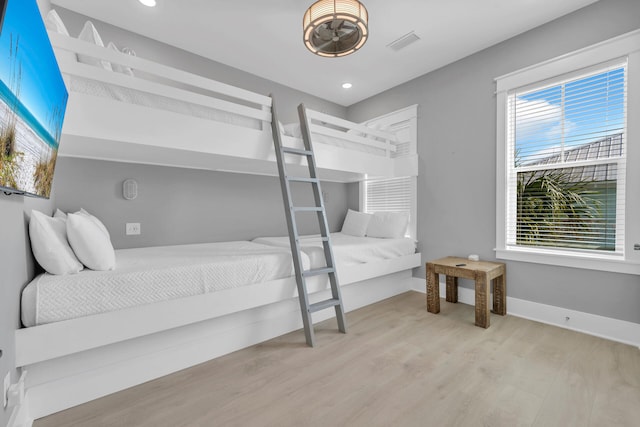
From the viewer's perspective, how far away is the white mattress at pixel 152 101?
1.65m

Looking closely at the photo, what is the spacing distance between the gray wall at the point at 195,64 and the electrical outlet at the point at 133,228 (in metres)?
1.56

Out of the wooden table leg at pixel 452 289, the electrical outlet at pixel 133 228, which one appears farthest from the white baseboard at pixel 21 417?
the wooden table leg at pixel 452 289

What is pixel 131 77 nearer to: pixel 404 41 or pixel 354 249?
pixel 354 249

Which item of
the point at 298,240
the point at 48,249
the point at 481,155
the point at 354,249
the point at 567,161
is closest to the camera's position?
the point at 48,249

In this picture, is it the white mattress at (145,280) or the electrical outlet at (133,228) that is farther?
the electrical outlet at (133,228)

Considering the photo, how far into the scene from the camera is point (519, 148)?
2.68 m

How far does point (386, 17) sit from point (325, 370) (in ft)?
9.06

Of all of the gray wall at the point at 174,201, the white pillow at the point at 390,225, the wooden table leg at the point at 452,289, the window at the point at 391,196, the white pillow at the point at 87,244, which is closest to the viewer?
the white pillow at the point at 87,244

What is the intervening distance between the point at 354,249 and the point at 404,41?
206 centimetres

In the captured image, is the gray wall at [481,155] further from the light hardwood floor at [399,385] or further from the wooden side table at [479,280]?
the light hardwood floor at [399,385]

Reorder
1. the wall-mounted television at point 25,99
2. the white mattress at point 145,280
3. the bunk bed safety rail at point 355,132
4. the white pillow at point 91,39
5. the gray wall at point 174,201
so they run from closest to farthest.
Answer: the wall-mounted television at point 25,99, the white mattress at point 145,280, the white pillow at point 91,39, the gray wall at point 174,201, the bunk bed safety rail at point 355,132

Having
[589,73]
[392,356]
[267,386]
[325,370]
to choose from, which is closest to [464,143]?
[589,73]

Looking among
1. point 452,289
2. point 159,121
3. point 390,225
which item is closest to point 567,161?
point 452,289

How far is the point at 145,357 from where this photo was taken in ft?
5.42
